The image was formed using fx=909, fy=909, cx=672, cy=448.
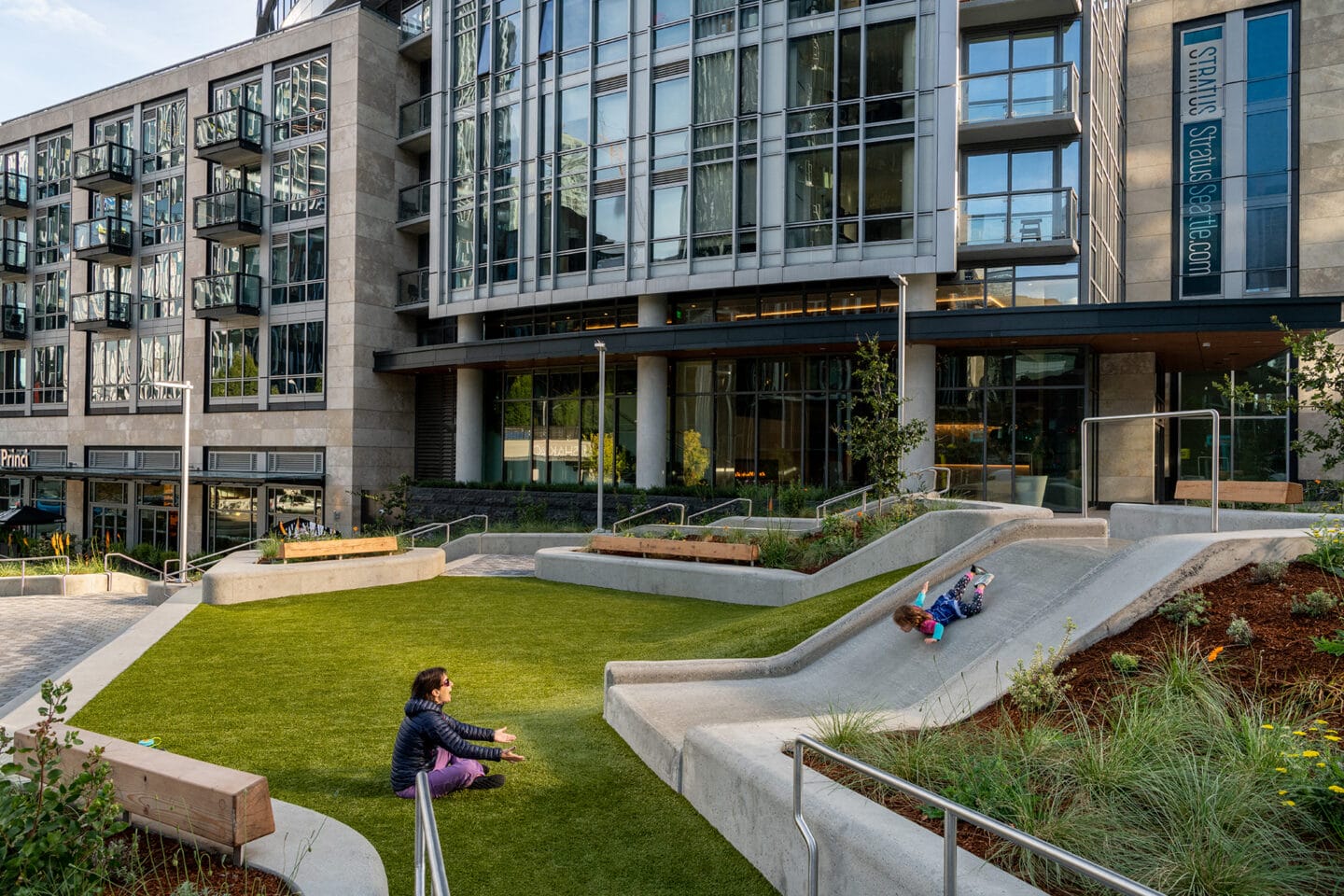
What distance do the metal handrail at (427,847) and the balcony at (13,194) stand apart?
2171 inches

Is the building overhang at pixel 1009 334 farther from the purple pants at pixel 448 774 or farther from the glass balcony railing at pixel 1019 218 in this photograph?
the purple pants at pixel 448 774

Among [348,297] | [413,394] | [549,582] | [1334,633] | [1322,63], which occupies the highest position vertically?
[1322,63]

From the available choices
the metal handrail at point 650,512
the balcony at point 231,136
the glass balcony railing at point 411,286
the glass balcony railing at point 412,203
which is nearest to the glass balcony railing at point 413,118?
the glass balcony railing at point 412,203

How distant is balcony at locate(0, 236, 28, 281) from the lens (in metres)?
46.7

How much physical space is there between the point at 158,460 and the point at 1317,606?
141 ft

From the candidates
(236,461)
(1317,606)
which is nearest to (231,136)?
(236,461)

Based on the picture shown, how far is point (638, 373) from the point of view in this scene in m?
29.6

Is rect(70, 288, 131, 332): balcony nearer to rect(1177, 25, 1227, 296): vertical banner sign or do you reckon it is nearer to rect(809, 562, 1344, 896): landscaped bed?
rect(1177, 25, 1227, 296): vertical banner sign

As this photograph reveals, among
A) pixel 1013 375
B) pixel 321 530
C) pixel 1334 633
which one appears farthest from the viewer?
pixel 1013 375

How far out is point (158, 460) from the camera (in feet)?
131

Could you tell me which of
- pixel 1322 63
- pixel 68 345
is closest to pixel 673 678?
pixel 1322 63

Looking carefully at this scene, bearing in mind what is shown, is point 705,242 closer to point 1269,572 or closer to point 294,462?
point 294,462

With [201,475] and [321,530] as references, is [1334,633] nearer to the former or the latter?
[321,530]

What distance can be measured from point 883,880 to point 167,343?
141ft
